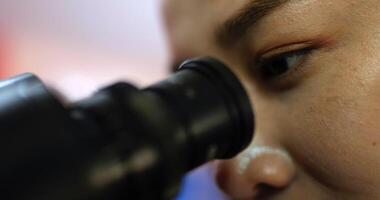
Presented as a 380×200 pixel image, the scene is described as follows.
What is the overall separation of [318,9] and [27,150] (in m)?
0.31

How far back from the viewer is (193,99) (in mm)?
385

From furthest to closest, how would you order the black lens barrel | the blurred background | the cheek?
the blurred background
the cheek
the black lens barrel

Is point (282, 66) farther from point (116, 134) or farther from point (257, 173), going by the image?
point (116, 134)

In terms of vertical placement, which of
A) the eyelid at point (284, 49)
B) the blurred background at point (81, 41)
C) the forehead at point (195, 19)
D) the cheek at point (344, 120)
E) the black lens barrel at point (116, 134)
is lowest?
the blurred background at point (81, 41)

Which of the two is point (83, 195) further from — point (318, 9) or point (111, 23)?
point (111, 23)

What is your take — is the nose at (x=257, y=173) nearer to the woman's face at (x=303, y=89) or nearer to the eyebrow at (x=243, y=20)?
the woman's face at (x=303, y=89)

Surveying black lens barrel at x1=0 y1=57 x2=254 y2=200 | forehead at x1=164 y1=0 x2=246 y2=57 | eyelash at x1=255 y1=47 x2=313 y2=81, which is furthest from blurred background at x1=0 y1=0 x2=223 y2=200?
black lens barrel at x1=0 y1=57 x2=254 y2=200

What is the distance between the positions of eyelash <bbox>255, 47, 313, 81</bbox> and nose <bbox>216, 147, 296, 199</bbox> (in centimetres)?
8

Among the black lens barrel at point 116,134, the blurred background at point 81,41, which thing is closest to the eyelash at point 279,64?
the black lens barrel at point 116,134

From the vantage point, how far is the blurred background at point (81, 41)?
A: 1750mm

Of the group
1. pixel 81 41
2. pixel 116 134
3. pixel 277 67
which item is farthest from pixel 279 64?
pixel 81 41

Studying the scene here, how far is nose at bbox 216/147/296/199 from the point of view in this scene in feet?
Answer: 1.71

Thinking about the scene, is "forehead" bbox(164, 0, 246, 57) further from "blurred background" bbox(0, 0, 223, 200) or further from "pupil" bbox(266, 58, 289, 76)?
"blurred background" bbox(0, 0, 223, 200)

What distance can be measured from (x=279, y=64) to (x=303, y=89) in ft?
0.12
